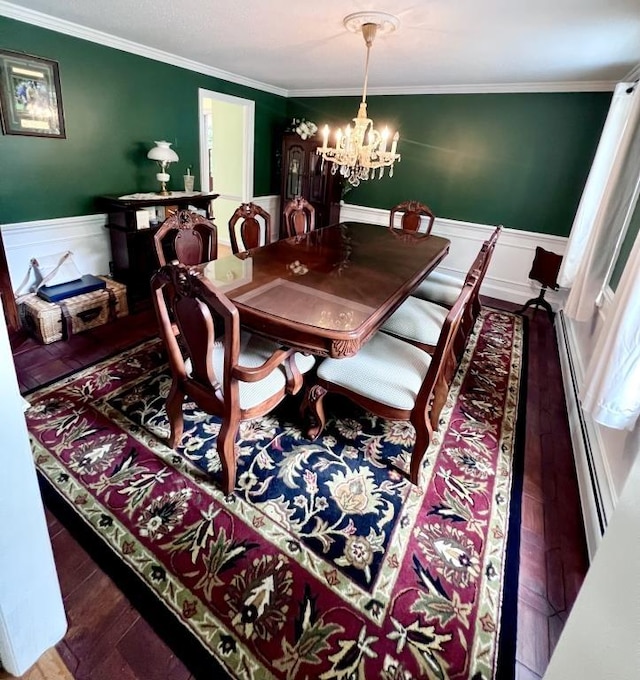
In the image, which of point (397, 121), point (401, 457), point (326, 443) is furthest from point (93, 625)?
point (397, 121)

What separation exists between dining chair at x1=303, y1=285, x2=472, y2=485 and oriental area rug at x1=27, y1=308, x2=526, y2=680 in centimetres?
26

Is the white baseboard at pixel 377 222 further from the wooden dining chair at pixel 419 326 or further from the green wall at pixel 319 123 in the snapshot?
the wooden dining chair at pixel 419 326

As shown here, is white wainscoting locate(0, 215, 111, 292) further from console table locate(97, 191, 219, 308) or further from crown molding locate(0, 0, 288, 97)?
crown molding locate(0, 0, 288, 97)

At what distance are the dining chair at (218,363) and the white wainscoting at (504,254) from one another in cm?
333

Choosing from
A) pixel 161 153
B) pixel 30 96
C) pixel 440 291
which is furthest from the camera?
pixel 161 153

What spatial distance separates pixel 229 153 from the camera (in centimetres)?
518

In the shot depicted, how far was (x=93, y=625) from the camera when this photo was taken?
1138 millimetres

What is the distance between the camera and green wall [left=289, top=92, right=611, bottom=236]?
3.61 m

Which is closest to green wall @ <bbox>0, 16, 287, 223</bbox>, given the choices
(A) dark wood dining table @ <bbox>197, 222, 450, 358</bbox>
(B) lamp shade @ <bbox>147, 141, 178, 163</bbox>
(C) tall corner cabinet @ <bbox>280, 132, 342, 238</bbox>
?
(B) lamp shade @ <bbox>147, 141, 178, 163</bbox>

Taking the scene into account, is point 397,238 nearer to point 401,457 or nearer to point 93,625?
point 401,457

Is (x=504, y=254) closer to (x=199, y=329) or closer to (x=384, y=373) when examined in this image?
(x=384, y=373)

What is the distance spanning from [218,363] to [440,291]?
184cm

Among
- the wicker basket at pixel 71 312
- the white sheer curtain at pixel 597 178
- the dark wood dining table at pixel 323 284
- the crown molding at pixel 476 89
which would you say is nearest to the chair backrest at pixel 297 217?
the dark wood dining table at pixel 323 284

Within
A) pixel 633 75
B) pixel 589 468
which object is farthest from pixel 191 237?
pixel 633 75
